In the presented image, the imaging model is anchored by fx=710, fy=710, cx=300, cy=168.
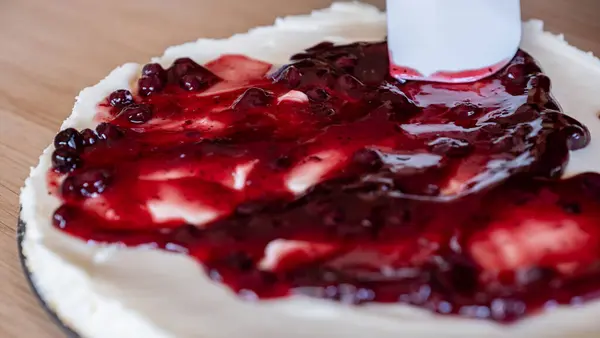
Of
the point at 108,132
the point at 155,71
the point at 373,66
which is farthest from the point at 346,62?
the point at 108,132

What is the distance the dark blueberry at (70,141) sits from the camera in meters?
1.07

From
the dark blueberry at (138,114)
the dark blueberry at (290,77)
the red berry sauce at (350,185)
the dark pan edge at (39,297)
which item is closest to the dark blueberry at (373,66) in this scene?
the red berry sauce at (350,185)

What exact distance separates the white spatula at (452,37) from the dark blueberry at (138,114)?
17.1 inches

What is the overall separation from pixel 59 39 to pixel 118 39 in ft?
0.48

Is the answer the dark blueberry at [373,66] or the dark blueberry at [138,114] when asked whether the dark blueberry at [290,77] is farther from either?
the dark blueberry at [138,114]

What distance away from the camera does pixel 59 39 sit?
5.65 ft

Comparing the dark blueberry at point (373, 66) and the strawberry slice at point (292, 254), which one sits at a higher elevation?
the strawberry slice at point (292, 254)

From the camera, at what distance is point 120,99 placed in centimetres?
122

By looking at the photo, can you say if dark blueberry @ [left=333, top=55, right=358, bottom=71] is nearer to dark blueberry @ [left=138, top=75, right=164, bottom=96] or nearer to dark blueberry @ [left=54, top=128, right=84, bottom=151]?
dark blueberry @ [left=138, top=75, right=164, bottom=96]

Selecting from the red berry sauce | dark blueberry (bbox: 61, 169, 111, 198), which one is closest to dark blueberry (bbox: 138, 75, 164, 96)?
the red berry sauce

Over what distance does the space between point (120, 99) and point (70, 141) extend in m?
0.17

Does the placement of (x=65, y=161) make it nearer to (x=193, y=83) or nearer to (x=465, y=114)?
(x=193, y=83)

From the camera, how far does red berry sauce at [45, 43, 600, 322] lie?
0.81m

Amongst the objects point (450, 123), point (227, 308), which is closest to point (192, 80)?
point (450, 123)
